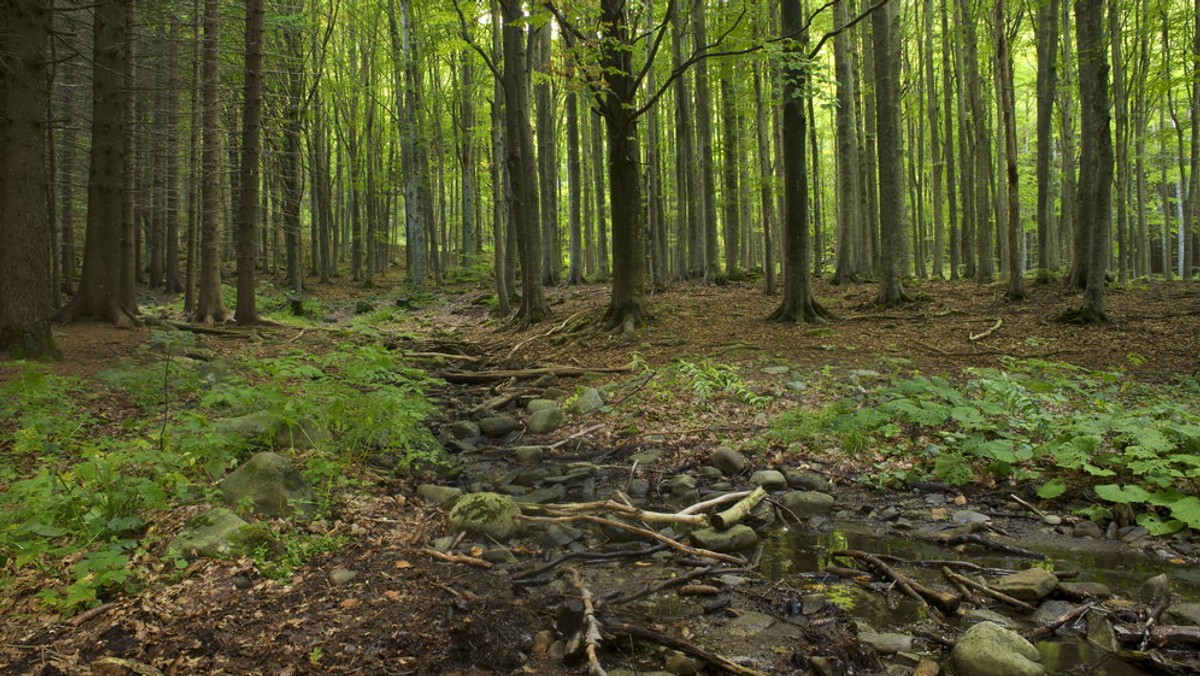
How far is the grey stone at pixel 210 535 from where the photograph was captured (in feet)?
13.1

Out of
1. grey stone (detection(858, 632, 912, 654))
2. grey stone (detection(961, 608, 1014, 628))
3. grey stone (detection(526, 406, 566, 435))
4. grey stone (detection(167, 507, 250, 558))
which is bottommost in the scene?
grey stone (detection(961, 608, 1014, 628))

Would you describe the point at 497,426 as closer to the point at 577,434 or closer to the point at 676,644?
the point at 577,434

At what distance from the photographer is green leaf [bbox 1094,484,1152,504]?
14.8ft

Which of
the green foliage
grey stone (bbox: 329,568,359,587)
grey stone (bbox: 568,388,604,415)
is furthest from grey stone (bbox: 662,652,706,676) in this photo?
grey stone (bbox: 568,388,604,415)

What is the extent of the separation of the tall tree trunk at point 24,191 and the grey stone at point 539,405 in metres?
6.14

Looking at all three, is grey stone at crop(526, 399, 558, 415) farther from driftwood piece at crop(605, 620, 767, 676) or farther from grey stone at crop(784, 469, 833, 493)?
driftwood piece at crop(605, 620, 767, 676)

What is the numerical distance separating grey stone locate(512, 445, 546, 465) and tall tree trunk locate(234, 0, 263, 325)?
8834 mm

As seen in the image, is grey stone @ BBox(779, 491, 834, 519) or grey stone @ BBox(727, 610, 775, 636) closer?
grey stone @ BBox(727, 610, 775, 636)

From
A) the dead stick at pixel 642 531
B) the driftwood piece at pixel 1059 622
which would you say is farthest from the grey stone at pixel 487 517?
the driftwood piece at pixel 1059 622

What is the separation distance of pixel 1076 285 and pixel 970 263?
943 centimetres

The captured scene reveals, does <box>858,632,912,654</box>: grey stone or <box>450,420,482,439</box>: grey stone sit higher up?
<box>450,420,482,439</box>: grey stone

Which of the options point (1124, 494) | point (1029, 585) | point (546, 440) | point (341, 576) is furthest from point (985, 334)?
point (341, 576)

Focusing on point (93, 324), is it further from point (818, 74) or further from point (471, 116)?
point (471, 116)

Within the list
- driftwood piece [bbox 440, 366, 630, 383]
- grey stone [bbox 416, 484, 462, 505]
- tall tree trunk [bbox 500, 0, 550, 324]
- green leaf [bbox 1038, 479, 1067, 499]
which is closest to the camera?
green leaf [bbox 1038, 479, 1067, 499]
